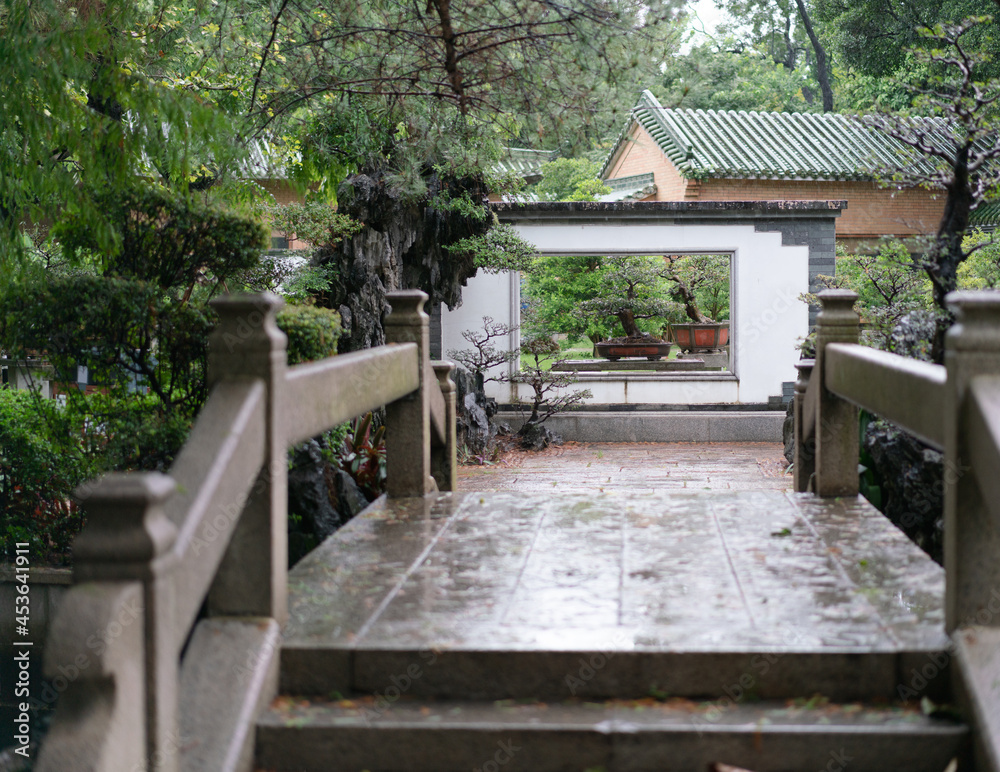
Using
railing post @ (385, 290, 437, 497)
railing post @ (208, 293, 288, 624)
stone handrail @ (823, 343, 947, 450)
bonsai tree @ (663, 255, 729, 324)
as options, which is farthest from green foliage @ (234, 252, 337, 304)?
bonsai tree @ (663, 255, 729, 324)

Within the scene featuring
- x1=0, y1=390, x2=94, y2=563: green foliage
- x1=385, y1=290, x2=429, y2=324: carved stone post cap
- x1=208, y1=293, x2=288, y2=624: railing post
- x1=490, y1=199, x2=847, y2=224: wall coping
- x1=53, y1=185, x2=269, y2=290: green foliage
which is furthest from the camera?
x1=490, y1=199, x2=847, y2=224: wall coping

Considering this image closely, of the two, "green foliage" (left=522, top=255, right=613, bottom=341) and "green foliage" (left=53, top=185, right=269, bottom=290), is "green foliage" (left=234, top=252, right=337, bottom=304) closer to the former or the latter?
"green foliage" (left=53, top=185, right=269, bottom=290)

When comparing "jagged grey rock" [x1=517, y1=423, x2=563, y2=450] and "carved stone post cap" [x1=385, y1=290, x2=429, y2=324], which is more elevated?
"carved stone post cap" [x1=385, y1=290, x2=429, y2=324]

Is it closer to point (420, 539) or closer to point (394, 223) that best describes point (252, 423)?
point (420, 539)

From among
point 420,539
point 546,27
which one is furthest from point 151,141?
point 420,539

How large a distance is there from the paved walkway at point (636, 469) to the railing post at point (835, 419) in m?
2.70

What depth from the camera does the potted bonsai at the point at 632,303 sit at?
13820 mm

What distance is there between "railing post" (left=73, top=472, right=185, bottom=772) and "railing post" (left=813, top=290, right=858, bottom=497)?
11.3ft

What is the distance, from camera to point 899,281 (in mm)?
9367

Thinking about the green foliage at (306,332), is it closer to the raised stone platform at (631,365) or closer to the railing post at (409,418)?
the railing post at (409,418)

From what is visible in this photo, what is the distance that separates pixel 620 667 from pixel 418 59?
357 centimetres

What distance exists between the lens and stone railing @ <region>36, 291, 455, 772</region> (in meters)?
1.98

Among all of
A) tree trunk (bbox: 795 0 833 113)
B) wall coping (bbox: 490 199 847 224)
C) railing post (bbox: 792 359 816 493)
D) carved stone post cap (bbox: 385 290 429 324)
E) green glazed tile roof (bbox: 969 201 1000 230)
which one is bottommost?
railing post (bbox: 792 359 816 493)

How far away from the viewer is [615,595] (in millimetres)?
3377
